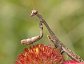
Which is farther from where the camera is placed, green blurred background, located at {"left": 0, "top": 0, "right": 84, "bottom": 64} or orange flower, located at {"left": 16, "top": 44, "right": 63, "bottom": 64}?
green blurred background, located at {"left": 0, "top": 0, "right": 84, "bottom": 64}

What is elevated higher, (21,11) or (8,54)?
(21,11)

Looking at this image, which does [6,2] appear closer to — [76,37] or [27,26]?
[27,26]

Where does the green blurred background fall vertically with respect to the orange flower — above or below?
above

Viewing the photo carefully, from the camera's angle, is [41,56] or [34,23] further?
[34,23]

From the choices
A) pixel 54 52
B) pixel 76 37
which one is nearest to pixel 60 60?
pixel 54 52
